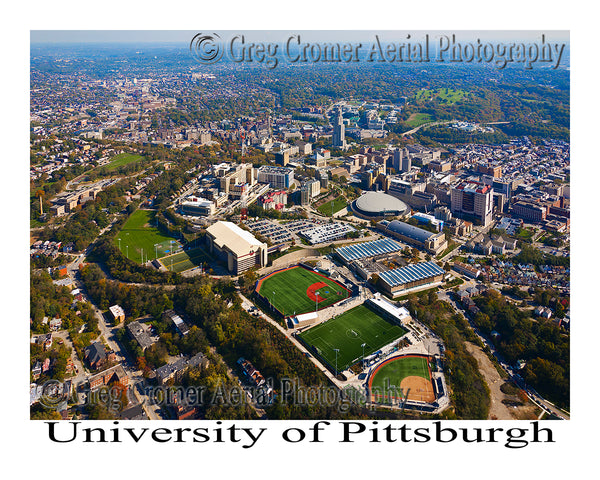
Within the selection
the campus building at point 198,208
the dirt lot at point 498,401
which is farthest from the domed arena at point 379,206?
the dirt lot at point 498,401

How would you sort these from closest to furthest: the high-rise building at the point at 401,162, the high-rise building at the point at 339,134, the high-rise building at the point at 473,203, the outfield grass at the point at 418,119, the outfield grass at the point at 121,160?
the high-rise building at the point at 473,203 < the outfield grass at the point at 121,160 < the high-rise building at the point at 401,162 < the high-rise building at the point at 339,134 < the outfield grass at the point at 418,119

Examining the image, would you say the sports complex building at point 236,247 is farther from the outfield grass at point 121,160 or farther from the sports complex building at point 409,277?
the outfield grass at point 121,160

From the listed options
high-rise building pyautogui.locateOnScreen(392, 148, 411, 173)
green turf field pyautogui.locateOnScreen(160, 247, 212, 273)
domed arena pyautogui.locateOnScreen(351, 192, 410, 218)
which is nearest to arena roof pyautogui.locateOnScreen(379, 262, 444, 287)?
domed arena pyautogui.locateOnScreen(351, 192, 410, 218)

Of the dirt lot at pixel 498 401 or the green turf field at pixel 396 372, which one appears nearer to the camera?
the dirt lot at pixel 498 401

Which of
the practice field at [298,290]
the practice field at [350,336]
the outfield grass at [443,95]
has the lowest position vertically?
the practice field at [350,336]

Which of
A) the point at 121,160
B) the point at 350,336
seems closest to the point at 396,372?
the point at 350,336

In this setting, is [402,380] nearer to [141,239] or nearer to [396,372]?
[396,372]

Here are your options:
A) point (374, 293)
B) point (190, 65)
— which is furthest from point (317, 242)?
point (190, 65)
